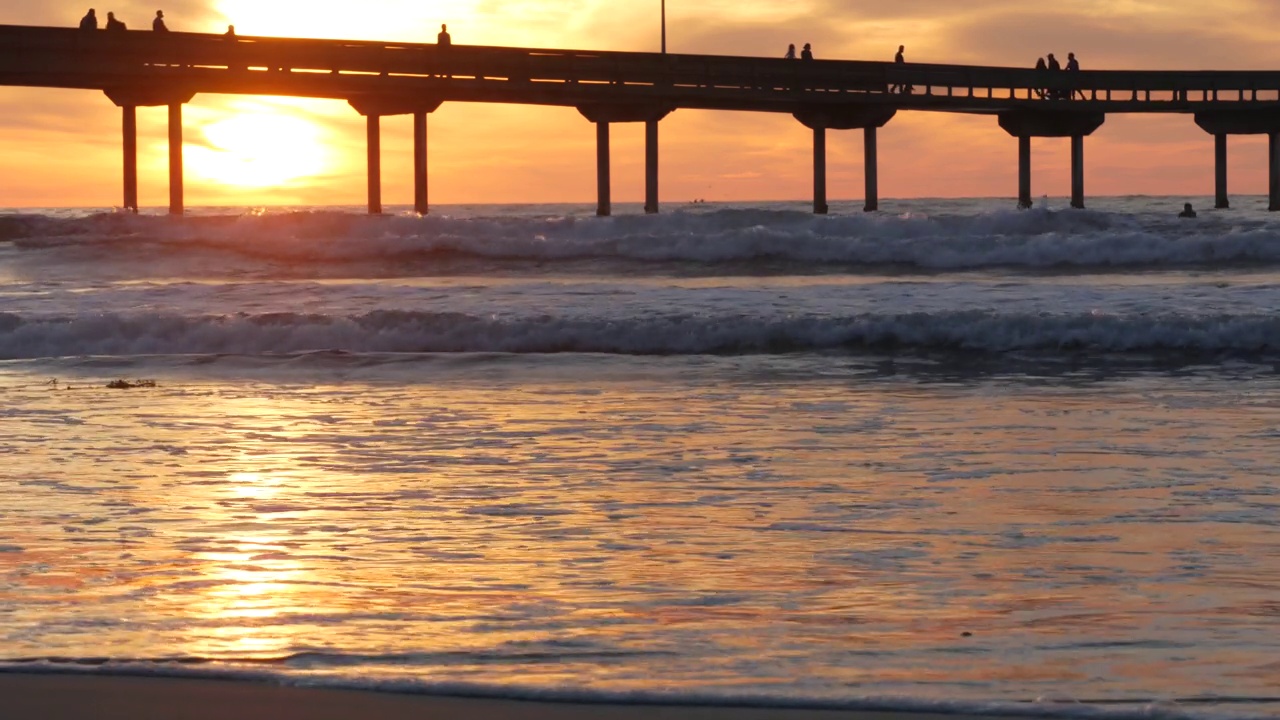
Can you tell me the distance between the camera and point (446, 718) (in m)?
4.12

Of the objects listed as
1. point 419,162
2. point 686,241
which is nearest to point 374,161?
point 419,162

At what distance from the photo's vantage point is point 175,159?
4153 cm

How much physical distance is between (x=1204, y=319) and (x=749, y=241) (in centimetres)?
1639

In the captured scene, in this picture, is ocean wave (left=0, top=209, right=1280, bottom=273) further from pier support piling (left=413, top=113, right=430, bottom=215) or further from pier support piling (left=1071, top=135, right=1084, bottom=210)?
pier support piling (left=1071, top=135, right=1084, bottom=210)

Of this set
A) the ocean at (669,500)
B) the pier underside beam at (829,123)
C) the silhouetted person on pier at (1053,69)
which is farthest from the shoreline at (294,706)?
the silhouetted person on pier at (1053,69)

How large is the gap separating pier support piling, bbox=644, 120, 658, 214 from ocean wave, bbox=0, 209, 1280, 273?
616cm

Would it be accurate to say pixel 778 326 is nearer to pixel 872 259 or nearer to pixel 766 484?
pixel 766 484

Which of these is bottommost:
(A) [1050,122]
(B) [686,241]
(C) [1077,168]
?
(B) [686,241]

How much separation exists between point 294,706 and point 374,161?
39.4 m

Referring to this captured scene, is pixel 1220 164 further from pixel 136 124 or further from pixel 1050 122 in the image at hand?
pixel 136 124

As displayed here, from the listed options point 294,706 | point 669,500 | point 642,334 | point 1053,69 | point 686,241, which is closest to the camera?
point 294,706

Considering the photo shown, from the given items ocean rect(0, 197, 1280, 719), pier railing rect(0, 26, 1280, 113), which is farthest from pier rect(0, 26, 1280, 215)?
ocean rect(0, 197, 1280, 719)

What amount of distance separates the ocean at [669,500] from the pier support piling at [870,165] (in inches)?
1148

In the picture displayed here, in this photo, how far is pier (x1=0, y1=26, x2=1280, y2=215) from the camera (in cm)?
3834
